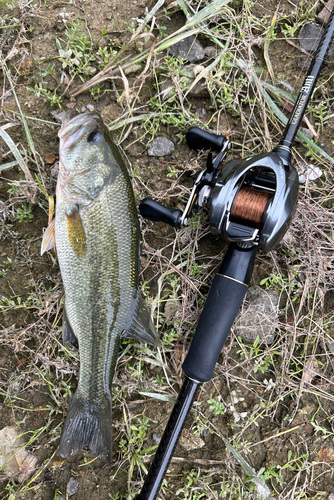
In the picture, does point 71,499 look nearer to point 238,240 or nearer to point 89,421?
point 89,421

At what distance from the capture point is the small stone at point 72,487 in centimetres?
274

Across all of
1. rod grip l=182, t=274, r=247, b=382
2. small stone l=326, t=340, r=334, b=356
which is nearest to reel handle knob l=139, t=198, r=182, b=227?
rod grip l=182, t=274, r=247, b=382

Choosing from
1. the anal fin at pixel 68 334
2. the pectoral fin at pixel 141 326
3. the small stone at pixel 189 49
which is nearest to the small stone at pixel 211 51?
the small stone at pixel 189 49

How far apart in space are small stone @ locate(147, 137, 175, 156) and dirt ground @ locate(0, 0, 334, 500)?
0.18 ft

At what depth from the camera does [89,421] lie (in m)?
2.49

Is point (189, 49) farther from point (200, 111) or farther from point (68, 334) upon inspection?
point (68, 334)

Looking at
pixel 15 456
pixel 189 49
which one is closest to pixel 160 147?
pixel 189 49

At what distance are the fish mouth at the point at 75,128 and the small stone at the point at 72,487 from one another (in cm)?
249

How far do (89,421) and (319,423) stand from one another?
1839 mm

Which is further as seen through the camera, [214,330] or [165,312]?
[165,312]

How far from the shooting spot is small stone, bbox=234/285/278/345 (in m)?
2.87

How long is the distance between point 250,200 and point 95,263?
1.07m

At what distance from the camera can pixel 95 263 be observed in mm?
2365

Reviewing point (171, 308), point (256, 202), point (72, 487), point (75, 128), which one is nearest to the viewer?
point (256, 202)
